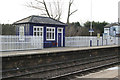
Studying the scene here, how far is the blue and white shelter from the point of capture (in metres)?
17.8

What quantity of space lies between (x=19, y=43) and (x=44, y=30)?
4.44 meters

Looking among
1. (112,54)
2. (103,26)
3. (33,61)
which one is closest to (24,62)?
(33,61)

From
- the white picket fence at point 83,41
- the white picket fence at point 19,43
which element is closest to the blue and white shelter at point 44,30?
the white picket fence at point 83,41

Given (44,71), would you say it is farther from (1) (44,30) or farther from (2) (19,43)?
(1) (44,30)

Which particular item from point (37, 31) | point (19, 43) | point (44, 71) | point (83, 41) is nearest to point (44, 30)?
point (37, 31)

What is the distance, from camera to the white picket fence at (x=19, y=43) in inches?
539

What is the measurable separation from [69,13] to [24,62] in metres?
27.0

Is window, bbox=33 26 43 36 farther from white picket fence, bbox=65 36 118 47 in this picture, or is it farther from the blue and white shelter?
white picket fence, bbox=65 36 118 47

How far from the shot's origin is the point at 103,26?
208ft

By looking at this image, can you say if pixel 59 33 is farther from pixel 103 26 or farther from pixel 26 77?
pixel 103 26

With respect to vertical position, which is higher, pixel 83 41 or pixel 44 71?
pixel 83 41

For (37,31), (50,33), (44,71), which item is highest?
(37,31)

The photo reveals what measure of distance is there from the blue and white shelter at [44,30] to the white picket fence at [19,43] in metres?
1.87

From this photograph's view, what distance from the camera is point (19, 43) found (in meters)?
14.9
